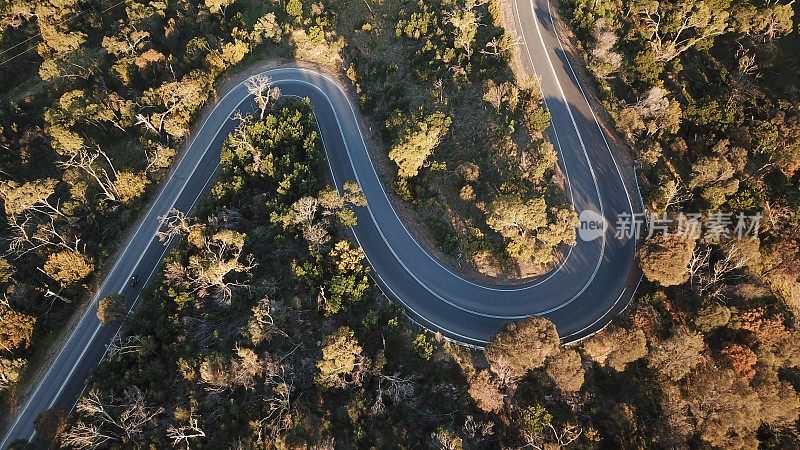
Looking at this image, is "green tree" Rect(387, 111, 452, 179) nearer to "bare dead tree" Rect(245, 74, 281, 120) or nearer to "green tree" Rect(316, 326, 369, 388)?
"bare dead tree" Rect(245, 74, 281, 120)

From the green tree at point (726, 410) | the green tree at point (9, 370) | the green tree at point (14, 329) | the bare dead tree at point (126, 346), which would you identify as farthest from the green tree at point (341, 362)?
the green tree at point (14, 329)

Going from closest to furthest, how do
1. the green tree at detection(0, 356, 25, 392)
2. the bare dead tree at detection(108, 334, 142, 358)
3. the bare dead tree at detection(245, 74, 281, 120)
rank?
the bare dead tree at detection(108, 334, 142, 358) → the green tree at detection(0, 356, 25, 392) → the bare dead tree at detection(245, 74, 281, 120)

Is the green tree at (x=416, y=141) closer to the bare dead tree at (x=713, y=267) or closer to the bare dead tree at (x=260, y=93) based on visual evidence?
the bare dead tree at (x=260, y=93)

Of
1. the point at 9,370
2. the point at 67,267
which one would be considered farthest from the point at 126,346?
the point at 67,267

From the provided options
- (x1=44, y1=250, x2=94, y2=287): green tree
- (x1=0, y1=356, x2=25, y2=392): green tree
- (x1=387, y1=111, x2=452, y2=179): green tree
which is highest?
(x1=387, y1=111, x2=452, y2=179): green tree

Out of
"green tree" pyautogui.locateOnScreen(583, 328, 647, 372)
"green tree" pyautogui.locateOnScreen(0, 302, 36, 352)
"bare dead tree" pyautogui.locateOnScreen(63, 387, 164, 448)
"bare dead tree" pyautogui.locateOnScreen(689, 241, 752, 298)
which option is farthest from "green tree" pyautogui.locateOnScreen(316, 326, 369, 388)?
"bare dead tree" pyautogui.locateOnScreen(689, 241, 752, 298)

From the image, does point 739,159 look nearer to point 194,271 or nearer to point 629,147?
point 629,147

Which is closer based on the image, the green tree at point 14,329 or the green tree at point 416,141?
the green tree at point 14,329

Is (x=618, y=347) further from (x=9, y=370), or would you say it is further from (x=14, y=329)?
(x=14, y=329)

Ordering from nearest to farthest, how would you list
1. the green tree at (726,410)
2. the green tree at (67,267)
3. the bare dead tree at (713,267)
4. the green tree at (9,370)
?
the green tree at (726,410) < the bare dead tree at (713,267) < the green tree at (9,370) < the green tree at (67,267)

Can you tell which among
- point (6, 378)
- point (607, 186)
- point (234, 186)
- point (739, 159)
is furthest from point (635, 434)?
point (6, 378)
